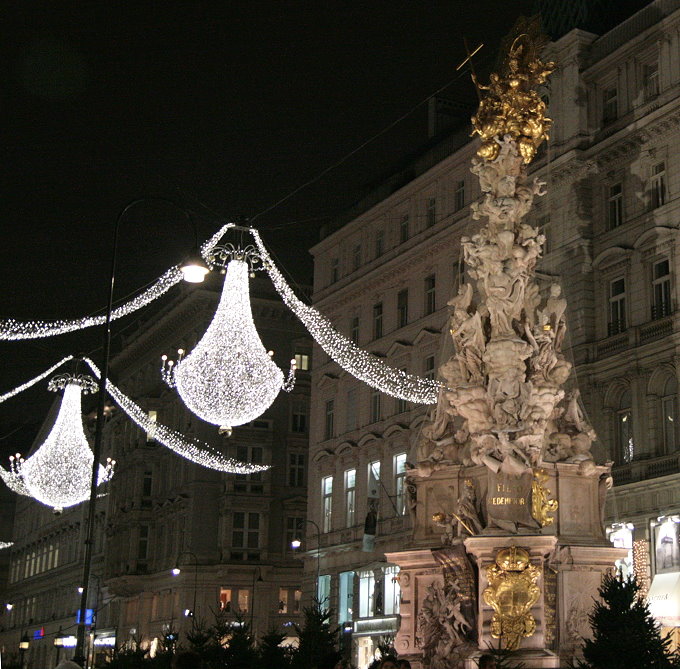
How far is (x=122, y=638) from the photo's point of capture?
7800 centimetres

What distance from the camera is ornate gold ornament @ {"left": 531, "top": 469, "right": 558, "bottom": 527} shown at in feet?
58.2

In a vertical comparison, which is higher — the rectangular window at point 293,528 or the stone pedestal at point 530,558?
the rectangular window at point 293,528

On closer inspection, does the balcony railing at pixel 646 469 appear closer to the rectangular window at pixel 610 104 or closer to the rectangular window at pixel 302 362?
the rectangular window at pixel 610 104

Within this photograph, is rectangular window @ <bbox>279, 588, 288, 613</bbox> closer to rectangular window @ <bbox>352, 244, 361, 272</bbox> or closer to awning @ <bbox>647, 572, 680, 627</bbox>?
rectangular window @ <bbox>352, 244, 361, 272</bbox>

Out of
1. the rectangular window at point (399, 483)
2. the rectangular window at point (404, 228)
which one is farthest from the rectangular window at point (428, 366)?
the rectangular window at point (404, 228)

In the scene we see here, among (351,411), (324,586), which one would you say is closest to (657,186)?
(351,411)

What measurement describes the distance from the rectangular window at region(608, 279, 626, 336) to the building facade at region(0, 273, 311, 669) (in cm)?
2836

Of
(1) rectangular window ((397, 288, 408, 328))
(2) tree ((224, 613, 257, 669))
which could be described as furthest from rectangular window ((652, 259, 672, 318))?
(2) tree ((224, 613, 257, 669))

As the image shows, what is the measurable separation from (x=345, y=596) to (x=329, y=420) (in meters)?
8.42

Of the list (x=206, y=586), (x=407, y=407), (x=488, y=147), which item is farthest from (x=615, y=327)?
(x=206, y=586)

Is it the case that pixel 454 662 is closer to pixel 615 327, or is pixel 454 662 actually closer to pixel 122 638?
pixel 615 327

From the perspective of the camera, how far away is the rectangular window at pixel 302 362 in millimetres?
73938

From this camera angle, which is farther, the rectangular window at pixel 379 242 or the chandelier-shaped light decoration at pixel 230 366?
the rectangular window at pixel 379 242

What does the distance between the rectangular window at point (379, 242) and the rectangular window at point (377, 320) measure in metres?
2.25
